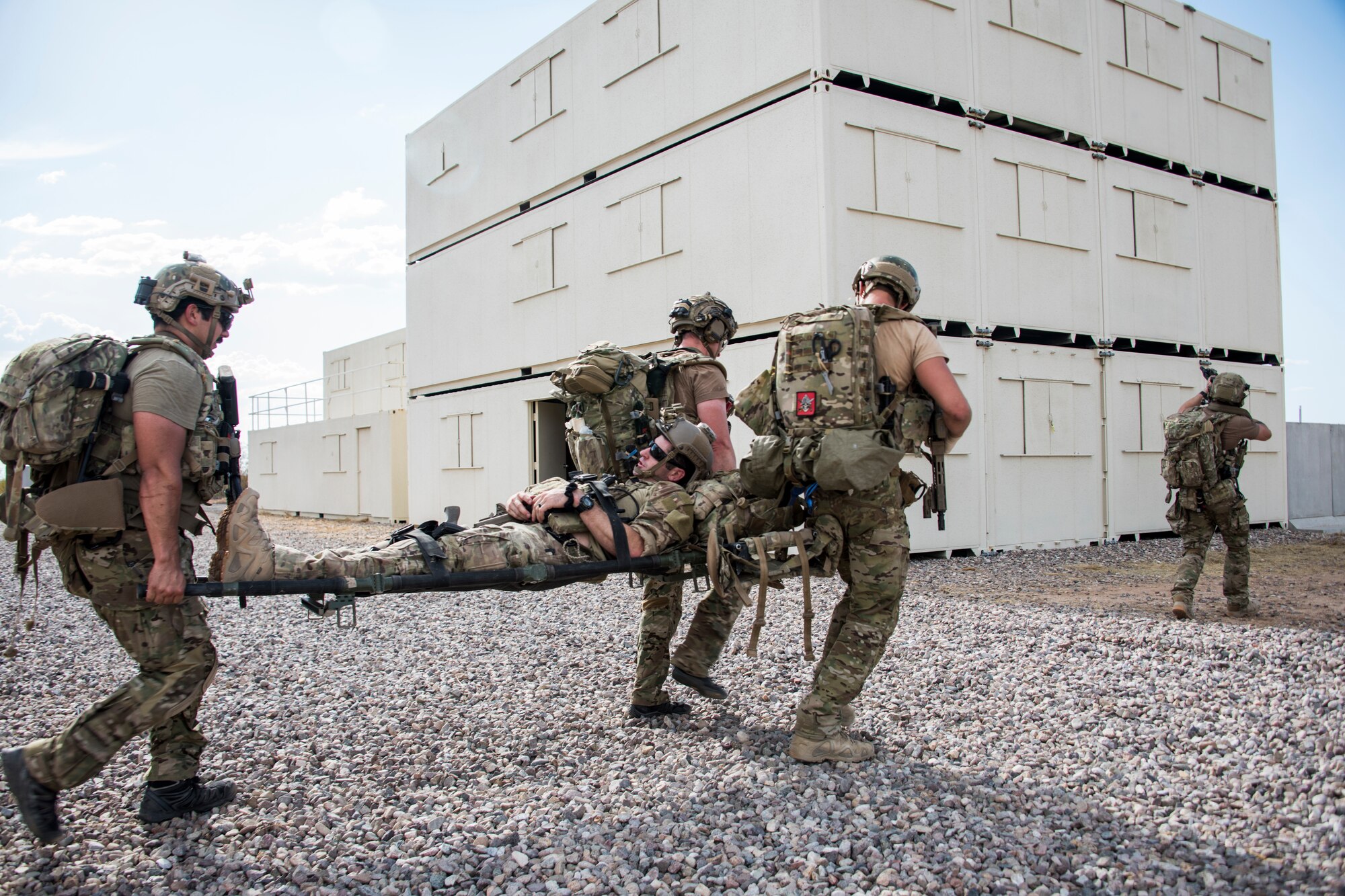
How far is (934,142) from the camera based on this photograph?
33.3 ft

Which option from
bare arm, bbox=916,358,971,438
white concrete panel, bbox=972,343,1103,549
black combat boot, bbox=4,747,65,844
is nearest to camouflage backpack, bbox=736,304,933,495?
bare arm, bbox=916,358,971,438

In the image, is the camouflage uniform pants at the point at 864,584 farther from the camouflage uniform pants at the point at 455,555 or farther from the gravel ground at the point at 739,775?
the camouflage uniform pants at the point at 455,555

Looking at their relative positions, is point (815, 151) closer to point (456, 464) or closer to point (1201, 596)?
point (1201, 596)

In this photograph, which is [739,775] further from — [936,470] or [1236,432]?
[1236,432]

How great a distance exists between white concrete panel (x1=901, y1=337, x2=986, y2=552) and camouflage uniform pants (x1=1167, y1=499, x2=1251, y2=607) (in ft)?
10.4

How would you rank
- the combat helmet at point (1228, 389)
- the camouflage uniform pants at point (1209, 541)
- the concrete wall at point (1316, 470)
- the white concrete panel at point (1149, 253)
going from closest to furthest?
the camouflage uniform pants at point (1209, 541) → the combat helmet at point (1228, 389) → the white concrete panel at point (1149, 253) → the concrete wall at point (1316, 470)

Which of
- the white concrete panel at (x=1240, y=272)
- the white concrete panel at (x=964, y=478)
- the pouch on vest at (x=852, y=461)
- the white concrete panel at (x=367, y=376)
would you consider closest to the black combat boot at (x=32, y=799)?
the pouch on vest at (x=852, y=461)

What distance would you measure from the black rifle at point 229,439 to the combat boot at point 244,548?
130 mm

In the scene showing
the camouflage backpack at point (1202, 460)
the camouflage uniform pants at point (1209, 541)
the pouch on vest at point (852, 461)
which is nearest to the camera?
the pouch on vest at point (852, 461)

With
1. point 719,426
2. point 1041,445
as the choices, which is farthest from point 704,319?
point 1041,445

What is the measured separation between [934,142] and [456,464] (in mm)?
9862

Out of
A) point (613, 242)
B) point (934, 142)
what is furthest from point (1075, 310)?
point (613, 242)

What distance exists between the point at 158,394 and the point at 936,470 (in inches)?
123

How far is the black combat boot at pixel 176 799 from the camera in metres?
3.11
